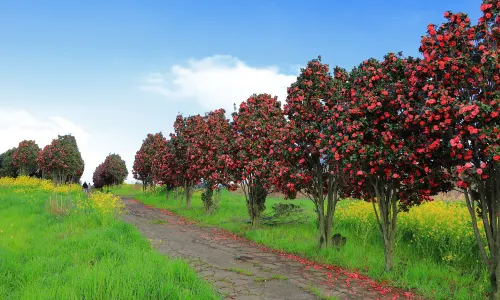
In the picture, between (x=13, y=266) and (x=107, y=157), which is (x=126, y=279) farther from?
(x=107, y=157)

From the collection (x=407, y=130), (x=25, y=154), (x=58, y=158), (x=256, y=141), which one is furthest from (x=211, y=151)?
(x=25, y=154)

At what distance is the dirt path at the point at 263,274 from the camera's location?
7.80 metres

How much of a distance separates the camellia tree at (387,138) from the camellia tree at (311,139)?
1870mm

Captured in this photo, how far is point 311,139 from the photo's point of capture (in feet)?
38.8

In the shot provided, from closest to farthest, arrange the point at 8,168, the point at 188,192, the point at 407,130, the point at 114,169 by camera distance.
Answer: the point at 407,130 < the point at 188,192 < the point at 114,169 < the point at 8,168

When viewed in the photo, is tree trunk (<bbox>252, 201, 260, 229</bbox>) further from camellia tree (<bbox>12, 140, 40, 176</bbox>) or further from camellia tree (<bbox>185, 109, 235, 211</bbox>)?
camellia tree (<bbox>12, 140, 40, 176</bbox>)

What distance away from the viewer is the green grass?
6.25 meters

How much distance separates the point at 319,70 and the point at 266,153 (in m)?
4.54

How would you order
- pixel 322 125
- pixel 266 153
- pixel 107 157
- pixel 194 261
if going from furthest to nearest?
pixel 107 157, pixel 266 153, pixel 322 125, pixel 194 261

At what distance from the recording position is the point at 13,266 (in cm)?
809

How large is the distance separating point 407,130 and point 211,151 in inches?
555

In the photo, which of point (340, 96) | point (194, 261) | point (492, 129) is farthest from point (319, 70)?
point (194, 261)

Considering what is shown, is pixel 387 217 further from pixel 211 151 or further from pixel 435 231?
pixel 211 151

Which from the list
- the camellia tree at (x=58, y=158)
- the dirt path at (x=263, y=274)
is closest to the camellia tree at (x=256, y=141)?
the dirt path at (x=263, y=274)
